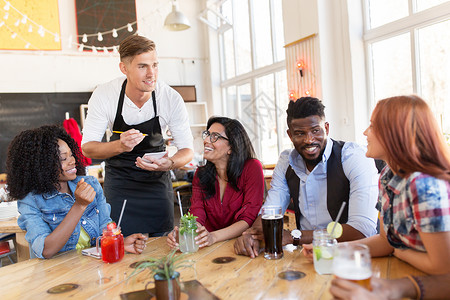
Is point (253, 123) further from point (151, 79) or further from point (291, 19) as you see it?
point (151, 79)

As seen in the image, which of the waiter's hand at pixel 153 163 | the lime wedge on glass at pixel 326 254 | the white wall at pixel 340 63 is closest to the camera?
the lime wedge on glass at pixel 326 254

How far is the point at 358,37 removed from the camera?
17.1 feet

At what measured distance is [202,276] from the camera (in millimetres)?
1418

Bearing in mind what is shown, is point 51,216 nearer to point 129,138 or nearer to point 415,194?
point 129,138

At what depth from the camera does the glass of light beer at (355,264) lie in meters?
1.06

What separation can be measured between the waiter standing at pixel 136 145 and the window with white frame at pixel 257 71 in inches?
174

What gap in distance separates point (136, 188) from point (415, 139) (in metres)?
1.90

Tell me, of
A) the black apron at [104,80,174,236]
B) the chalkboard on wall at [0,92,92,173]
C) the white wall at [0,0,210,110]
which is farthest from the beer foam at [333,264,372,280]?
the white wall at [0,0,210,110]

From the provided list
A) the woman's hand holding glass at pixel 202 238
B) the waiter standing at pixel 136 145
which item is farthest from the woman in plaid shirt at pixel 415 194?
the waiter standing at pixel 136 145

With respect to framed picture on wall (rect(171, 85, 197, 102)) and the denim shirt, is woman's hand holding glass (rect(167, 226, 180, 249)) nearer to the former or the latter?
the denim shirt

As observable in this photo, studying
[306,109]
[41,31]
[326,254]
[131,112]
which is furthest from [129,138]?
[41,31]

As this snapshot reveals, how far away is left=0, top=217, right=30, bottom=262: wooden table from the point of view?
9.24ft

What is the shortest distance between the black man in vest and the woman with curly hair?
0.87 meters

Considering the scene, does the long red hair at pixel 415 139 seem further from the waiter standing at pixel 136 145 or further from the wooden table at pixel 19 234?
the wooden table at pixel 19 234
